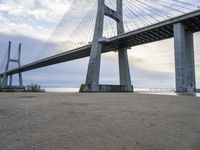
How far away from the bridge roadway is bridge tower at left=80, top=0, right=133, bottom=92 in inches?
63.8

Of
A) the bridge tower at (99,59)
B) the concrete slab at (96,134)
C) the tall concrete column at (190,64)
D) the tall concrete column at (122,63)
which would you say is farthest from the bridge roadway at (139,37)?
the concrete slab at (96,134)

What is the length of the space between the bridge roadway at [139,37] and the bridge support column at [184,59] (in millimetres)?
866

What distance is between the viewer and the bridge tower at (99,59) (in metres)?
26.9

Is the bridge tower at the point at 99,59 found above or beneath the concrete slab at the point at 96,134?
above

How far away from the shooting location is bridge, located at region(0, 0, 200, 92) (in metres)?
20.5

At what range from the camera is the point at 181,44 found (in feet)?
67.3

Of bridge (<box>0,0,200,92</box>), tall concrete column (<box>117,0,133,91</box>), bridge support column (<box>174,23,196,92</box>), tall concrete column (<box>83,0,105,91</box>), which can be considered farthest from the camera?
tall concrete column (<box>117,0,133,91</box>)

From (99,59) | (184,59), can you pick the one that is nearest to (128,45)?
(99,59)

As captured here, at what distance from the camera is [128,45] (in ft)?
99.2

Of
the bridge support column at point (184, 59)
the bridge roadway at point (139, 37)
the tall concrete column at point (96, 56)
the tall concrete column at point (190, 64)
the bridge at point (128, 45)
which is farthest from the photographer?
the tall concrete column at point (96, 56)

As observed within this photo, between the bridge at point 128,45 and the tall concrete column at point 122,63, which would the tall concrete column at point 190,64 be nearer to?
the bridge at point 128,45

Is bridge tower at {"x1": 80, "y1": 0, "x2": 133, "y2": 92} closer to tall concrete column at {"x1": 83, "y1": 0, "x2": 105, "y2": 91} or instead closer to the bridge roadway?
tall concrete column at {"x1": 83, "y1": 0, "x2": 105, "y2": 91}

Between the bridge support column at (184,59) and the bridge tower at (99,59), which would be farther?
the bridge tower at (99,59)

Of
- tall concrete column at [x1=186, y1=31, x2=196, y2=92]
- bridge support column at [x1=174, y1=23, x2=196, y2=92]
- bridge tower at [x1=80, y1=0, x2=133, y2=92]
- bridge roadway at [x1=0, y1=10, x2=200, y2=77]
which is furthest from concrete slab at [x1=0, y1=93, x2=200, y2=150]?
bridge tower at [x1=80, y1=0, x2=133, y2=92]
